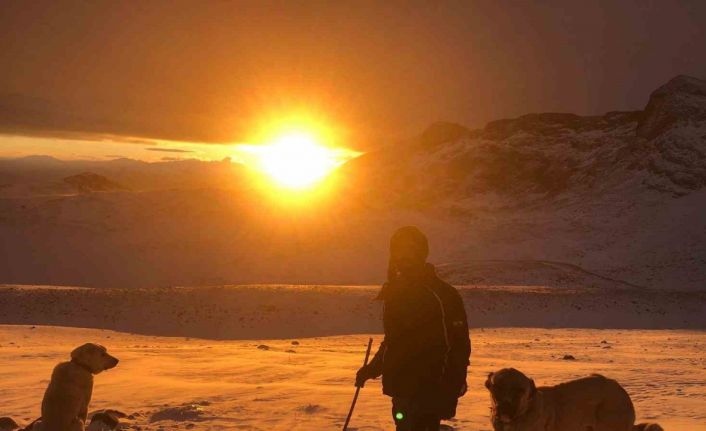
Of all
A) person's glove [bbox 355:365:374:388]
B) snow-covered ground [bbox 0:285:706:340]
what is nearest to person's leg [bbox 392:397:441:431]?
person's glove [bbox 355:365:374:388]

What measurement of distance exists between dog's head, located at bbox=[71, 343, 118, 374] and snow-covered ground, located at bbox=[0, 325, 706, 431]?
77.3 inches

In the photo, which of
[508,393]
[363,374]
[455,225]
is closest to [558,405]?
[508,393]

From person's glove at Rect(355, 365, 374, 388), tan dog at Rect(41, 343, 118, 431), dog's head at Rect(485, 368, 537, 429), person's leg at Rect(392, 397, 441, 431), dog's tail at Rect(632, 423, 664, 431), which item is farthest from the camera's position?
tan dog at Rect(41, 343, 118, 431)

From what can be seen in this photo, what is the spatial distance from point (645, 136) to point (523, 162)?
65.2ft

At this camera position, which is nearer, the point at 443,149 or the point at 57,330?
the point at 57,330

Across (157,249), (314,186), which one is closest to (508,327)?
(157,249)

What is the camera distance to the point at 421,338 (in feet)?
18.7

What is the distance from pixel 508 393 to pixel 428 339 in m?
0.90

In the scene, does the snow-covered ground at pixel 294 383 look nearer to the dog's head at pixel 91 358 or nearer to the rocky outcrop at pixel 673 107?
the dog's head at pixel 91 358

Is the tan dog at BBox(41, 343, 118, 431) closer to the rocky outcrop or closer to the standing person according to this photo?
the standing person

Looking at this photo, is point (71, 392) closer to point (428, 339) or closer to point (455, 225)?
point (428, 339)

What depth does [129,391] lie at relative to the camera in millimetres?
12820

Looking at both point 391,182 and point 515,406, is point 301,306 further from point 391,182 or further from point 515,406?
point 391,182

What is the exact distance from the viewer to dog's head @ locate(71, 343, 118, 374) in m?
8.40
